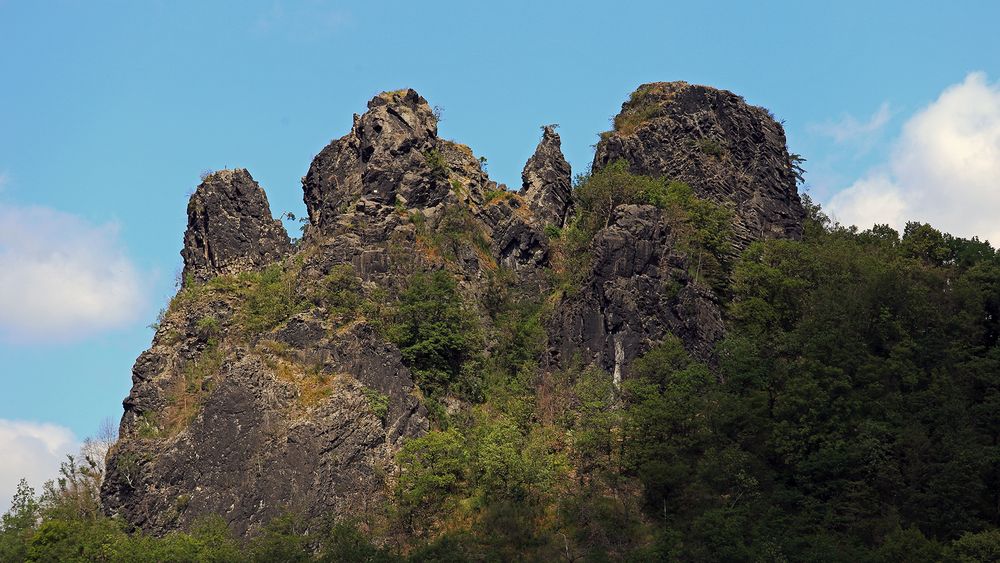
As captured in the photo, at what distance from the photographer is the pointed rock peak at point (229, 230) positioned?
7138 centimetres

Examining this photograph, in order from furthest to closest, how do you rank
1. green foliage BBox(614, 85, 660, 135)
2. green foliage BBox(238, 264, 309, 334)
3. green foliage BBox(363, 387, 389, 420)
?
green foliage BBox(614, 85, 660, 135) → green foliage BBox(238, 264, 309, 334) → green foliage BBox(363, 387, 389, 420)

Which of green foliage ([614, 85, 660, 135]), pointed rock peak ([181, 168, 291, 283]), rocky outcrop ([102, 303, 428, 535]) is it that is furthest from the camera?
green foliage ([614, 85, 660, 135])

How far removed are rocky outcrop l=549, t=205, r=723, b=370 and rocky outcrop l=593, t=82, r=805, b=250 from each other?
10.7m

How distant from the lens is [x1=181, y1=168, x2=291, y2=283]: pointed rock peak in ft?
234

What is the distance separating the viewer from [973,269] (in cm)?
6412

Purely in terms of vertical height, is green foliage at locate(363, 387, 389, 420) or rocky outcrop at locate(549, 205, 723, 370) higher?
rocky outcrop at locate(549, 205, 723, 370)

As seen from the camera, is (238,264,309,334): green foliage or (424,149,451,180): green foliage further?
(424,149,451,180): green foliage

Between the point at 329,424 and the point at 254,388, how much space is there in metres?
4.36

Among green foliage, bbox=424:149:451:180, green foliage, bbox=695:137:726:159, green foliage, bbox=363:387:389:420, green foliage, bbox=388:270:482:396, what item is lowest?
green foliage, bbox=363:387:389:420

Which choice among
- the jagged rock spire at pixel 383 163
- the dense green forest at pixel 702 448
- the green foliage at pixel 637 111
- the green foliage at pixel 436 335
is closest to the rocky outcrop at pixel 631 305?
the dense green forest at pixel 702 448

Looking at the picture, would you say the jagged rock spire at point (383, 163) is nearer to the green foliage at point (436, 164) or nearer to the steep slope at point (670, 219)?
the green foliage at point (436, 164)

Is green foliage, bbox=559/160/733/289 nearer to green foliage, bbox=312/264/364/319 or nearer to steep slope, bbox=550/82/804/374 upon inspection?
steep slope, bbox=550/82/804/374

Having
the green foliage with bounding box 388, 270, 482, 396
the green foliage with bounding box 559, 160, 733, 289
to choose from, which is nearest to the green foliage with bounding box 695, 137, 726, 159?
the green foliage with bounding box 559, 160, 733, 289

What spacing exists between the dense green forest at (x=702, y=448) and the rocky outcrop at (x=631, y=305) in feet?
3.76
